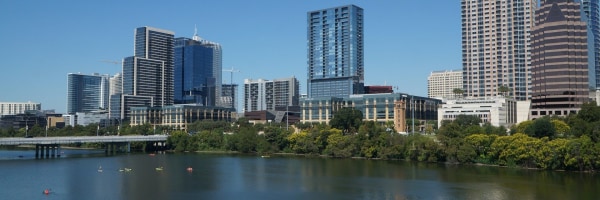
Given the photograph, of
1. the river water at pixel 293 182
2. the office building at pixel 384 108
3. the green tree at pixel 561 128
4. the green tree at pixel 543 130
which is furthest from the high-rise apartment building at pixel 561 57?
the river water at pixel 293 182

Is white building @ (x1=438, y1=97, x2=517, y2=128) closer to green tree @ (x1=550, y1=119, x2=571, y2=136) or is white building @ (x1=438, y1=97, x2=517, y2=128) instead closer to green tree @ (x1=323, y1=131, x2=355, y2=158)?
green tree @ (x1=550, y1=119, x2=571, y2=136)

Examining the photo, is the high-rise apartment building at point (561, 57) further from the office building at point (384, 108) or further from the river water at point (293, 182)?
the river water at point (293, 182)

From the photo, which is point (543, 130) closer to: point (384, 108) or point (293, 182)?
point (293, 182)

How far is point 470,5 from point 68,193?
149 meters

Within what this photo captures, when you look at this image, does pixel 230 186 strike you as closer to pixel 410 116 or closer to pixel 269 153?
pixel 269 153

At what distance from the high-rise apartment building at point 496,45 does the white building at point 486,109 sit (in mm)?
22997

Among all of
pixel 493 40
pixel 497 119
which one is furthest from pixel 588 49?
pixel 493 40

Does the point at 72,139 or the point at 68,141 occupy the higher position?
the point at 72,139

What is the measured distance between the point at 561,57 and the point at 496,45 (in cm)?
4366

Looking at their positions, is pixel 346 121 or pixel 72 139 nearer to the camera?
pixel 72 139

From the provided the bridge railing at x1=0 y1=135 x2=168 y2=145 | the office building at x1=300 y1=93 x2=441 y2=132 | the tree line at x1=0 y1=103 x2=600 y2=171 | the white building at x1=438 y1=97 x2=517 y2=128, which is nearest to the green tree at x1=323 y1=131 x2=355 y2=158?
the tree line at x1=0 y1=103 x2=600 y2=171

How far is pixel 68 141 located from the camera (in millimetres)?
109938

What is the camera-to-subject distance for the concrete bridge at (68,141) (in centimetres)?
9956

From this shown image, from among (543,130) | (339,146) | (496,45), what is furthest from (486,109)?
(543,130)
